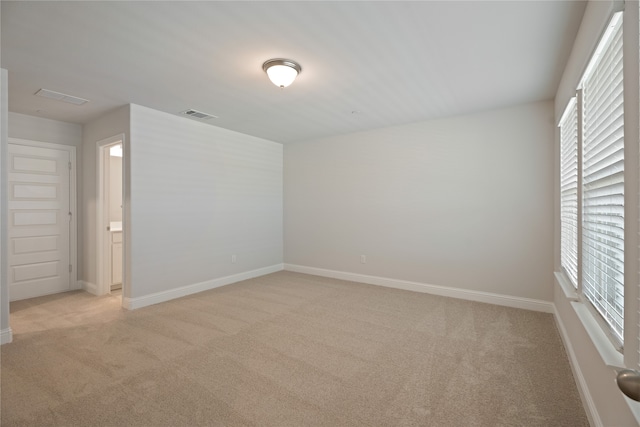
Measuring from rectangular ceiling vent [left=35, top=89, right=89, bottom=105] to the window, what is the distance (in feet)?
15.4

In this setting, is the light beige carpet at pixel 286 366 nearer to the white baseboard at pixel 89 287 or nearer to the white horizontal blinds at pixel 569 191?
the white baseboard at pixel 89 287

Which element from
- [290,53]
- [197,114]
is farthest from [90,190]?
[290,53]

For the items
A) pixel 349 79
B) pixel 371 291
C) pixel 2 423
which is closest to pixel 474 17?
pixel 349 79

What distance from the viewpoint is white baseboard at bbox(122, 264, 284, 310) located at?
390cm

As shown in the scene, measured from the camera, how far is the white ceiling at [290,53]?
2.09 m

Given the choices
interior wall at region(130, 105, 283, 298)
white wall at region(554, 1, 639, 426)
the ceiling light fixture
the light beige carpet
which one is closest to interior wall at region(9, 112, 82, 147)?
interior wall at region(130, 105, 283, 298)

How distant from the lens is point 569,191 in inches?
110

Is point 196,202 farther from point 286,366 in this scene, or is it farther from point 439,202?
point 439,202

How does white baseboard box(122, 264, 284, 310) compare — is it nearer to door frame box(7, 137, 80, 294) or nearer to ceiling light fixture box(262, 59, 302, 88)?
door frame box(7, 137, 80, 294)

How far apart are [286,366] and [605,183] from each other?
2380 millimetres

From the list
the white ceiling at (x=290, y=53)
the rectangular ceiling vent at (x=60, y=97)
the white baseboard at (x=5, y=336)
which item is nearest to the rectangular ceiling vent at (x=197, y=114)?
the white ceiling at (x=290, y=53)

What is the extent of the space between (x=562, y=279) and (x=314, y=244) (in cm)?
372

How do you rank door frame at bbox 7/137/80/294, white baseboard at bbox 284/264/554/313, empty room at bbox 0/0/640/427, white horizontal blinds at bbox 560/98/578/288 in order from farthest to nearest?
door frame at bbox 7/137/80/294 < white baseboard at bbox 284/264/554/313 < white horizontal blinds at bbox 560/98/578/288 < empty room at bbox 0/0/640/427

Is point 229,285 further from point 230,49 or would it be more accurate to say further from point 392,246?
point 230,49
